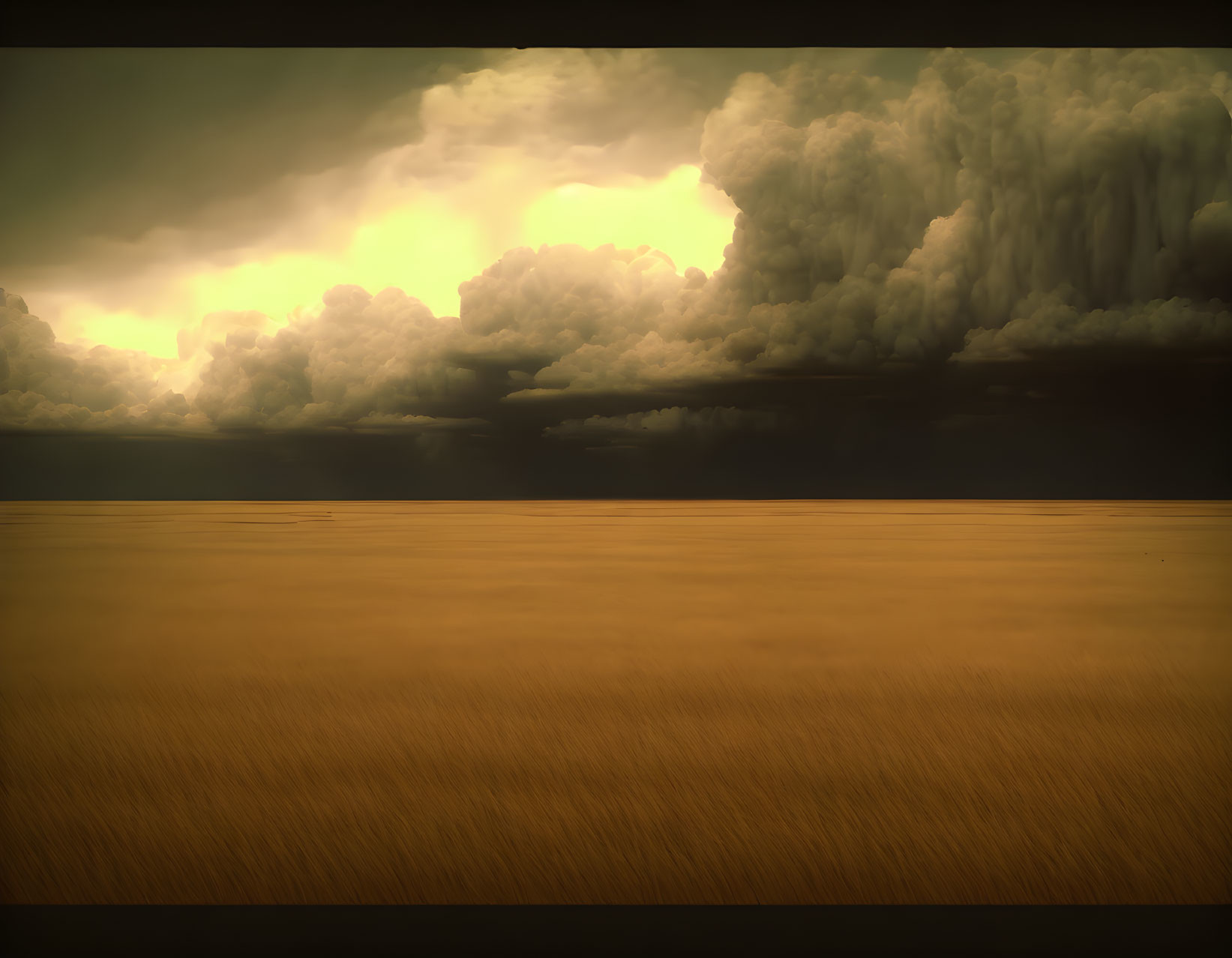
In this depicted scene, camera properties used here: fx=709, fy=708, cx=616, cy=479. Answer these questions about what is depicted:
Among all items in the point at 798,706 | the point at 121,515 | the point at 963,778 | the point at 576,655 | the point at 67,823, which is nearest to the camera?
the point at 67,823

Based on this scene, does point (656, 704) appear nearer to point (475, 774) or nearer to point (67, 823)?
point (475, 774)

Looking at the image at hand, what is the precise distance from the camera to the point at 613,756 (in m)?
3.31

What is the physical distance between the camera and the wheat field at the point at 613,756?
248cm

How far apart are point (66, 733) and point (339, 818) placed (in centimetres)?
177

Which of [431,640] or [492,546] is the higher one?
[431,640]

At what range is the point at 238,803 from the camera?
2844 millimetres
